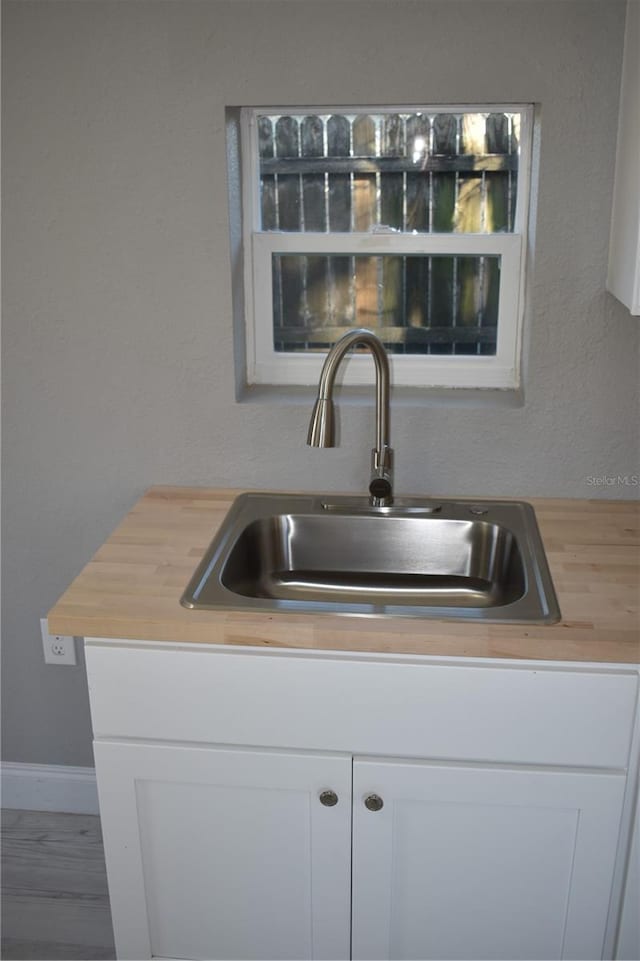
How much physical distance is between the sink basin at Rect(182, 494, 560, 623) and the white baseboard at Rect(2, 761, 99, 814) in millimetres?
845

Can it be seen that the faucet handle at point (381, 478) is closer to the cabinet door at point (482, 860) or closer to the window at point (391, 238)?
the window at point (391, 238)

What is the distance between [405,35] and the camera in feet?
5.92

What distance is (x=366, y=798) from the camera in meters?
1.62

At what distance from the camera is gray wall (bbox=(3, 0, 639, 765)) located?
1809 millimetres

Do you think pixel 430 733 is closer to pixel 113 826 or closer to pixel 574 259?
pixel 113 826

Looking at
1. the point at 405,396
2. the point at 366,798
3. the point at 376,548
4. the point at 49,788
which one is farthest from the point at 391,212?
the point at 49,788

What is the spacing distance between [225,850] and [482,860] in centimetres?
44

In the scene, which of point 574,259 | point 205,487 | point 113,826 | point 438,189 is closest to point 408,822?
point 113,826

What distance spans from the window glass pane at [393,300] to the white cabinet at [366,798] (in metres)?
0.85

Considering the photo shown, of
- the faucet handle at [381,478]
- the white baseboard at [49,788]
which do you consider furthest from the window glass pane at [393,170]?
the white baseboard at [49,788]

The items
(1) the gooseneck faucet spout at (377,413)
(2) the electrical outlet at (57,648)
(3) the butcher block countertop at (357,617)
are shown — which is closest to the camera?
(3) the butcher block countertop at (357,617)

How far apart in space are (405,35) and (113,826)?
1.52m

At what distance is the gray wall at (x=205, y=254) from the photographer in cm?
181

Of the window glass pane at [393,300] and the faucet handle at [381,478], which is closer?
the faucet handle at [381,478]
